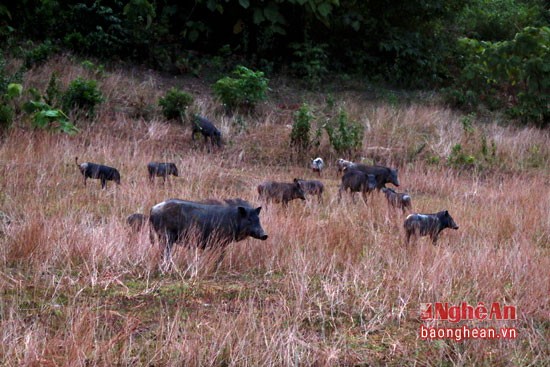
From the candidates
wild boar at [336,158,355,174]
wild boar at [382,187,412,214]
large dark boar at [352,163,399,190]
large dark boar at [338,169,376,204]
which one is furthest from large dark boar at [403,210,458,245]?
wild boar at [336,158,355,174]

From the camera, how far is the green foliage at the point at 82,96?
50.7 ft

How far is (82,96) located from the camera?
15.7m

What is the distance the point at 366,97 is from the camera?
2086 centimetres

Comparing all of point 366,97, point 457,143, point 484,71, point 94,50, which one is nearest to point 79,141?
point 94,50

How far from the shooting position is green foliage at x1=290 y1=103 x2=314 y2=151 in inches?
589

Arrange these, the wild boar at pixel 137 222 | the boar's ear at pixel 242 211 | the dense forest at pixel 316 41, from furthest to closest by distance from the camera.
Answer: the dense forest at pixel 316 41 → the wild boar at pixel 137 222 → the boar's ear at pixel 242 211

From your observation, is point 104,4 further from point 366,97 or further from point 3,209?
point 3,209

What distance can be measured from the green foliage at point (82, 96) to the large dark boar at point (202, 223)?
8.93m

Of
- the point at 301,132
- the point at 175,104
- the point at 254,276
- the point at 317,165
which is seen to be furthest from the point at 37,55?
the point at 254,276

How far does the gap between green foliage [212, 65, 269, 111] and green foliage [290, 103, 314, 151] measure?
2742 millimetres

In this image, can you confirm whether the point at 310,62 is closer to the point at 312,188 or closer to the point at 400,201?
the point at 312,188

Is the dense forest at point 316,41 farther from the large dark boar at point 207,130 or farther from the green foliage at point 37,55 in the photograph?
the large dark boar at point 207,130

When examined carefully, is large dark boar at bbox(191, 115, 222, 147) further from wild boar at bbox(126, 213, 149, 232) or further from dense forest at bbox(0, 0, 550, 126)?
wild boar at bbox(126, 213, 149, 232)

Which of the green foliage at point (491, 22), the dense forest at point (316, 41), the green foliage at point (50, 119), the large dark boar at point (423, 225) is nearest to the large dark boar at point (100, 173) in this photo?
the green foliage at point (50, 119)
